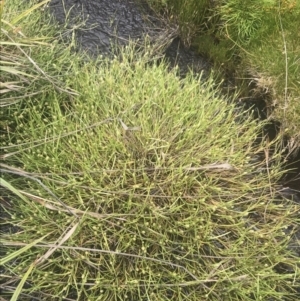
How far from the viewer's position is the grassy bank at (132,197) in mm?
1930

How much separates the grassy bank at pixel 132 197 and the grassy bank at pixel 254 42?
1.43ft

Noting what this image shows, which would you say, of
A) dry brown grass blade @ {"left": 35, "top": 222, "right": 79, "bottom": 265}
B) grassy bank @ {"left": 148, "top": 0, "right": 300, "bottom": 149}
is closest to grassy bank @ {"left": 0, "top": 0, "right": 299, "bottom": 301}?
dry brown grass blade @ {"left": 35, "top": 222, "right": 79, "bottom": 265}

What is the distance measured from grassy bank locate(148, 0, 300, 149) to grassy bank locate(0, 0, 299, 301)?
437mm

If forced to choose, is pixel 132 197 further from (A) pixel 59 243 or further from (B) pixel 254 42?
(B) pixel 254 42

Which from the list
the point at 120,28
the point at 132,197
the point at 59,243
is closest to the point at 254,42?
the point at 120,28

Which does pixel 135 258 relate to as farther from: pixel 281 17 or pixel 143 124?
pixel 281 17

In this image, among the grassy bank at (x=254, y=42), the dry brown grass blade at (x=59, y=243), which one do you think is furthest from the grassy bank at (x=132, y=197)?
the grassy bank at (x=254, y=42)

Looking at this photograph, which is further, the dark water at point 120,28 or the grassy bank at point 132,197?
the dark water at point 120,28

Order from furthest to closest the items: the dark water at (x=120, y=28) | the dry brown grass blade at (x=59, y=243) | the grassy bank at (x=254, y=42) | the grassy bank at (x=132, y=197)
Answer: the dark water at (x=120, y=28), the grassy bank at (x=254, y=42), the grassy bank at (x=132, y=197), the dry brown grass blade at (x=59, y=243)

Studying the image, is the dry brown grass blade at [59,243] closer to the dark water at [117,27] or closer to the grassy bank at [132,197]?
the grassy bank at [132,197]

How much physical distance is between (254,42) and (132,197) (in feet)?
4.14

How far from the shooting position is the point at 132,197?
6.50 ft

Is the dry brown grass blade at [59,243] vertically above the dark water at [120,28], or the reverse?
the dark water at [120,28]

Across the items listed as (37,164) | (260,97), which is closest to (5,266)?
(37,164)
